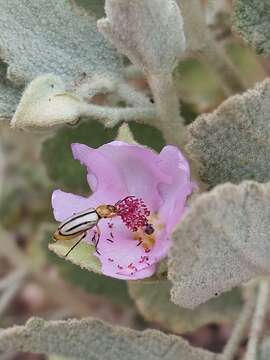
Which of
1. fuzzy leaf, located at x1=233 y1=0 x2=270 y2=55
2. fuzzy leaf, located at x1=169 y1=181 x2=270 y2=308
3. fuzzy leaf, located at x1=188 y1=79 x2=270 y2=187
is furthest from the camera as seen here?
fuzzy leaf, located at x1=233 y1=0 x2=270 y2=55

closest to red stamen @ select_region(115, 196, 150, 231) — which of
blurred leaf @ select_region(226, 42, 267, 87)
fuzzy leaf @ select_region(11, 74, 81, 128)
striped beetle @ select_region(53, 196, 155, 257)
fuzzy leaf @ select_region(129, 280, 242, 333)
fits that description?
striped beetle @ select_region(53, 196, 155, 257)

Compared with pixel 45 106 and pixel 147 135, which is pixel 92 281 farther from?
pixel 45 106

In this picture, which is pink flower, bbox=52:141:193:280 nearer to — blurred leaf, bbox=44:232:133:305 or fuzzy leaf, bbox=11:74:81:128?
fuzzy leaf, bbox=11:74:81:128

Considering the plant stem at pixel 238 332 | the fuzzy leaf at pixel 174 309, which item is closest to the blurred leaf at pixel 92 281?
the fuzzy leaf at pixel 174 309

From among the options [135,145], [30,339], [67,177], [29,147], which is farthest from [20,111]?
[29,147]

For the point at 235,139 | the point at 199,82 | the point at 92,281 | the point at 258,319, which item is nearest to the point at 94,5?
the point at 235,139
